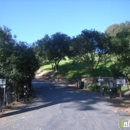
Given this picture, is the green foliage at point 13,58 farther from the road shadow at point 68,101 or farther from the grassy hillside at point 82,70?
the grassy hillside at point 82,70

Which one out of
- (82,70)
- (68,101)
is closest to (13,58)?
(68,101)

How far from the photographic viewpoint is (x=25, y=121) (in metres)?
9.48

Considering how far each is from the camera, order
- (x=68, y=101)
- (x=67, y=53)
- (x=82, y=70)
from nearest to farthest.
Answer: (x=68, y=101), (x=82, y=70), (x=67, y=53)

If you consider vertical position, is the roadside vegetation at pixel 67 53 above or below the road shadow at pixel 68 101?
above

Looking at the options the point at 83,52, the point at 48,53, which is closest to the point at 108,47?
the point at 83,52

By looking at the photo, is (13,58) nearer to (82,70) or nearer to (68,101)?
(68,101)

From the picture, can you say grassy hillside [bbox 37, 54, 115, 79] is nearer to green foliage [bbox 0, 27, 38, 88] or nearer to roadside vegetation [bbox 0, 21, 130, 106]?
roadside vegetation [bbox 0, 21, 130, 106]

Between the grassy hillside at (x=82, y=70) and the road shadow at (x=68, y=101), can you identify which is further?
the grassy hillside at (x=82, y=70)

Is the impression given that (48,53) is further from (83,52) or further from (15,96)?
(15,96)

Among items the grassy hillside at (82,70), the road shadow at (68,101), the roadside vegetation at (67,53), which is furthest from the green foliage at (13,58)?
the grassy hillside at (82,70)

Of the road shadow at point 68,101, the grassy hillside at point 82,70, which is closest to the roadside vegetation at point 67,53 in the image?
the grassy hillside at point 82,70

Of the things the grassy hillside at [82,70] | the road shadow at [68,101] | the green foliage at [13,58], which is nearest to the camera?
the road shadow at [68,101]

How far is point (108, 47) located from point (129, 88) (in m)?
10.9

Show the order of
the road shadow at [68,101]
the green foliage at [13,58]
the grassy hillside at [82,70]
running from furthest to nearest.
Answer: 1. the grassy hillside at [82,70]
2. the green foliage at [13,58]
3. the road shadow at [68,101]
